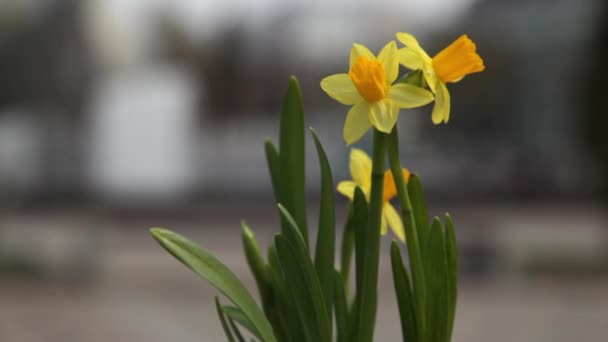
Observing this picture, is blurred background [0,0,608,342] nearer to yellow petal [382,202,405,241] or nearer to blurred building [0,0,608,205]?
blurred building [0,0,608,205]

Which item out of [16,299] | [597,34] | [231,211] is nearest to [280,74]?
[231,211]

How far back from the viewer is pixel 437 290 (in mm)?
571

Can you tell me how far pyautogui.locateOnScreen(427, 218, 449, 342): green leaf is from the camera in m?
0.56

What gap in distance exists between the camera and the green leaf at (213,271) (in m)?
0.56

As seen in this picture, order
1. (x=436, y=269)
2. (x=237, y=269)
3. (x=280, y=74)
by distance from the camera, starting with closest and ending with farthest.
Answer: (x=436, y=269) < (x=237, y=269) < (x=280, y=74)

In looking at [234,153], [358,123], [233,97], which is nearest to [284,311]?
[358,123]

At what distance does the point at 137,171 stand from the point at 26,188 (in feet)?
4.08

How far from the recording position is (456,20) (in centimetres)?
1154

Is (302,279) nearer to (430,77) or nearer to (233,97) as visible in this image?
(430,77)

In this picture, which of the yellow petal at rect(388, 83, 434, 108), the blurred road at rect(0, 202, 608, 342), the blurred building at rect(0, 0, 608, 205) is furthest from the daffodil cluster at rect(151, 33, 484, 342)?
the blurred building at rect(0, 0, 608, 205)

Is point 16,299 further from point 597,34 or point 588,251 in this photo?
point 597,34

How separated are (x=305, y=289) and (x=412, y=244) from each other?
82mm

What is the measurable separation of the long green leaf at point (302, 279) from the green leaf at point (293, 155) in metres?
0.06

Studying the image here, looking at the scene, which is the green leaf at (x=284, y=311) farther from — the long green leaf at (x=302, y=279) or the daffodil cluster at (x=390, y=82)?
the daffodil cluster at (x=390, y=82)
